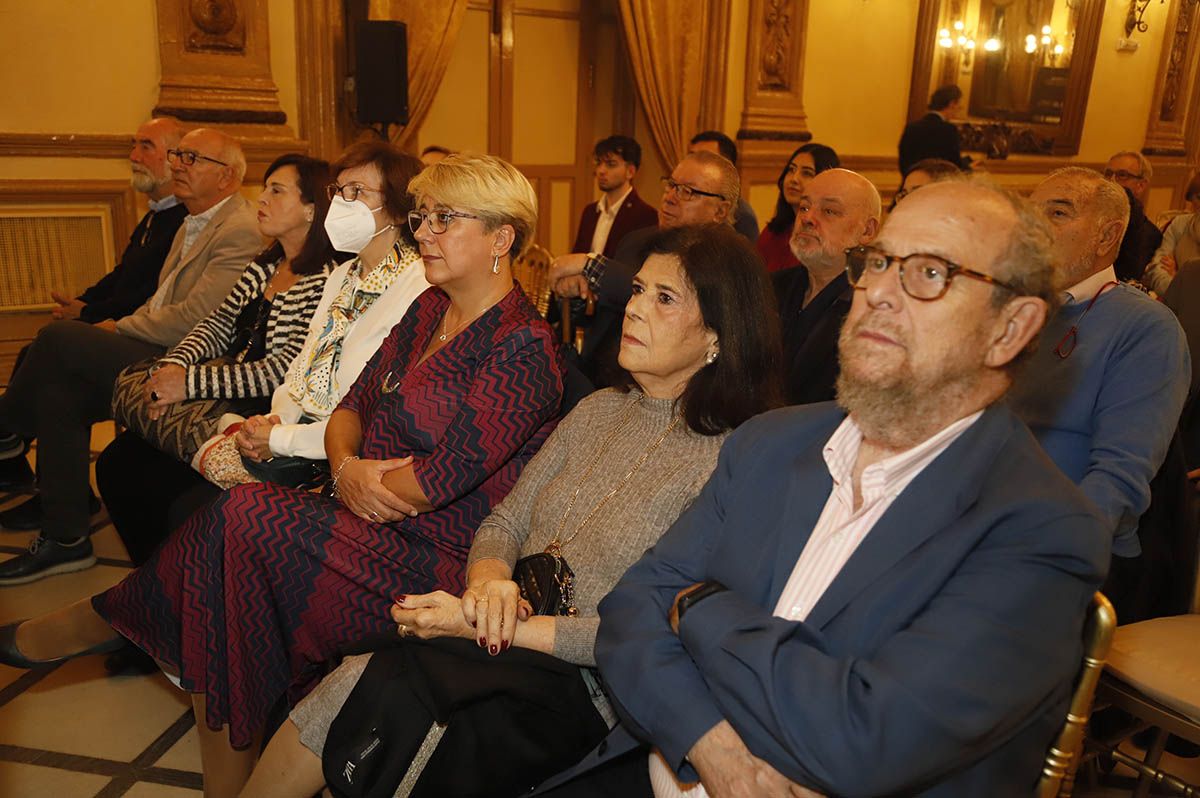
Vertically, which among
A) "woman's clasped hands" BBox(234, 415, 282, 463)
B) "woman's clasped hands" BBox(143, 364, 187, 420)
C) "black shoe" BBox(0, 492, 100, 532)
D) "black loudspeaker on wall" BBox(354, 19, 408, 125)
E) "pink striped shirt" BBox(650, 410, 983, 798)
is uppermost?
"black loudspeaker on wall" BBox(354, 19, 408, 125)

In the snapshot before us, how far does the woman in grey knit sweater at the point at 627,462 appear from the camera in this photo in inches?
66.6

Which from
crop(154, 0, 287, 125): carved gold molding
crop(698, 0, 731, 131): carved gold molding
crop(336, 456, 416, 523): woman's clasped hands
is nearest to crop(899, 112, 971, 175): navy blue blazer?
crop(698, 0, 731, 131): carved gold molding

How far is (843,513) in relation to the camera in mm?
1348

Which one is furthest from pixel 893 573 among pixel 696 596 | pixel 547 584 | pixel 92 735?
pixel 92 735

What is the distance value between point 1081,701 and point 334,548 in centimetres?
140

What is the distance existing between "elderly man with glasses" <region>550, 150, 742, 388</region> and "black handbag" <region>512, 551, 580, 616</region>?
0.78 metres

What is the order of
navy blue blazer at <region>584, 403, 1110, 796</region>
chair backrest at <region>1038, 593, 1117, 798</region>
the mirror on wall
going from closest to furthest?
1. navy blue blazer at <region>584, 403, 1110, 796</region>
2. chair backrest at <region>1038, 593, 1117, 798</region>
3. the mirror on wall

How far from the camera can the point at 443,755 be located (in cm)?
156

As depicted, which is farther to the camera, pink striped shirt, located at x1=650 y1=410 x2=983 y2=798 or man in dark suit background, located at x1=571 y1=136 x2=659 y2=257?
man in dark suit background, located at x1=571 y1=136 x2=659 y2=257

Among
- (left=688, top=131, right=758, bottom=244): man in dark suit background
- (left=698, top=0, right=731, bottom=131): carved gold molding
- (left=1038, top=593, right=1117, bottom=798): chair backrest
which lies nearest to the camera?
(left=1038, top=593, right=1117, bottom=798): chair backrest

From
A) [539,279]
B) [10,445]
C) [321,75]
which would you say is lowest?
[10,445]

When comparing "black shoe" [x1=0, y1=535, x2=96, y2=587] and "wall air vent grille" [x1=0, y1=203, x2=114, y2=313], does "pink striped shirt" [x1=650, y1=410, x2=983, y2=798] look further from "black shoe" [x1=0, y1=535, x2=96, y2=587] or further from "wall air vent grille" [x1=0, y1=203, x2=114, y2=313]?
"wall air vent grille" [x1=0, y1=203, x2=114, y2=313]

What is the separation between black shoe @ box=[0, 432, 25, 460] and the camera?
147 inches

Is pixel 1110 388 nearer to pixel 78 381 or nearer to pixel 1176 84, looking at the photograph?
pixel 78 381
